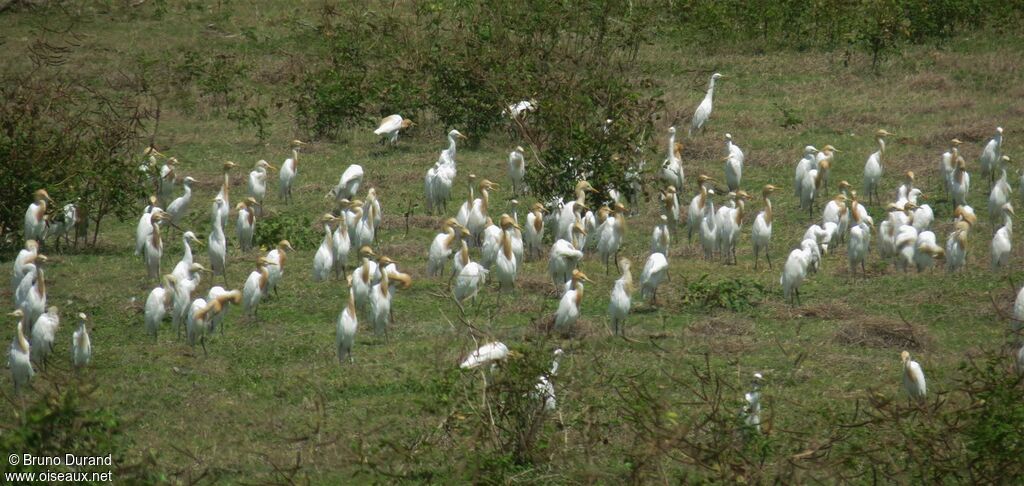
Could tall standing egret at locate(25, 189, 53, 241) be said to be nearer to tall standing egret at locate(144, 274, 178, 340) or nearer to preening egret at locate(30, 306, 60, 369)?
tall standing egret at locate(144, 274, 178, 340)

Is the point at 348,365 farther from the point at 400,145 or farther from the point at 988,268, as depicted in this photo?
the point at 400,145

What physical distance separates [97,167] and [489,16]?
7980 mm

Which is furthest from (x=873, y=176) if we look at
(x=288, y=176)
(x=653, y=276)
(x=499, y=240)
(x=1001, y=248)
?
(x=288, y=176)

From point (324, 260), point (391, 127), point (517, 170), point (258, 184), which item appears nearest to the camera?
point (324, 260)

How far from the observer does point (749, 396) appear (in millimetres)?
8914

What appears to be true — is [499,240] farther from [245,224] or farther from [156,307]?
[156,307]

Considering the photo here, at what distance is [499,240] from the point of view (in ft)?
44.0

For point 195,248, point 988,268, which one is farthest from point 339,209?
point 988,268

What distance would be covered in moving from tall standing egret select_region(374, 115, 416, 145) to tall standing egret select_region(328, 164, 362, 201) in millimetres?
2781

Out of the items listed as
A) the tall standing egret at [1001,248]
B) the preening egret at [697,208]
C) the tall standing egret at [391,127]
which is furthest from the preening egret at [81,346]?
the tall standing egret at [391,127]

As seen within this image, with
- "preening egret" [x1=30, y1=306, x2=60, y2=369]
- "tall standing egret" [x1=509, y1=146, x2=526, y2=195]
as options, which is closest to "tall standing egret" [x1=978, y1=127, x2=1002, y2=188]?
"tall standing egret" [x1=509, y1=146, x2=526, y2=195]

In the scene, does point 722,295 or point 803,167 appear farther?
point 803,167

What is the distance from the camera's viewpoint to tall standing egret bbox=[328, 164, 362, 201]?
1589cm

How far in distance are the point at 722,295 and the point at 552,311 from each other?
1.58m
